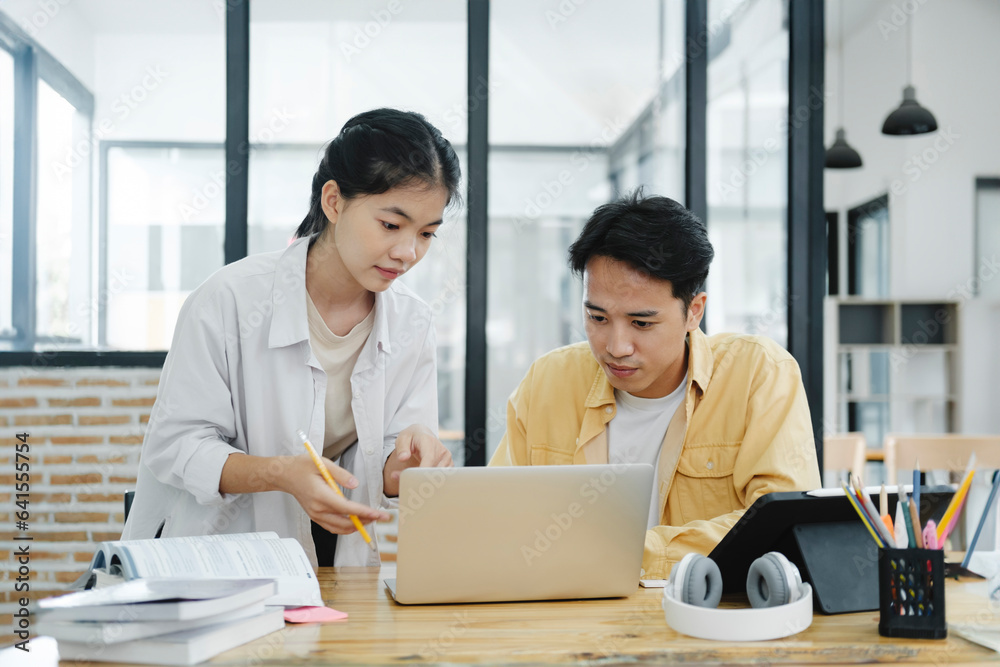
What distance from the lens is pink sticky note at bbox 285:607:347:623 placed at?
1.12 meters

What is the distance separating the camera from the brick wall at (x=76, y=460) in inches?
104

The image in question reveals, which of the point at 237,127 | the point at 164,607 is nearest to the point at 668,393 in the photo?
the point at 164,607

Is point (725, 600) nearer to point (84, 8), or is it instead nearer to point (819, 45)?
point (819, 45)

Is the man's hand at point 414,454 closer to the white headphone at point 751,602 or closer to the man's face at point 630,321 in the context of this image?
the man's face at point 630,321

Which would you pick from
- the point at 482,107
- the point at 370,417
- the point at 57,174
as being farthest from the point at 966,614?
the point at 57,174

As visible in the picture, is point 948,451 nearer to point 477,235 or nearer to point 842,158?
point 842,158

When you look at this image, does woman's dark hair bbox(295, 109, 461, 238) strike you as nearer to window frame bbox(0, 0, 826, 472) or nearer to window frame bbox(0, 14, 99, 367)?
window frame bbox(0, 0, 826, 472)

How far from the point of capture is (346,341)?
67.8 inches

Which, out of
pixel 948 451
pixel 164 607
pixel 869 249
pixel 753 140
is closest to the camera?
pixel 164 607

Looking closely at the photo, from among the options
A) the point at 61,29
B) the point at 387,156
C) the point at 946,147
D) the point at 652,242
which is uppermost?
the point at 946,147

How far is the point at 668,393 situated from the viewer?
1.85m

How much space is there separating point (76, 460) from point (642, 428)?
1.95 m

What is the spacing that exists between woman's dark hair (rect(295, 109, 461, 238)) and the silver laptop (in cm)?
68

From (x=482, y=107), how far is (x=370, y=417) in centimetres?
130
